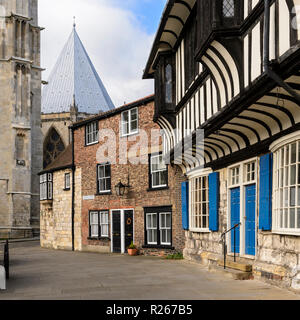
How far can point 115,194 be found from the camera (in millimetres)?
22406

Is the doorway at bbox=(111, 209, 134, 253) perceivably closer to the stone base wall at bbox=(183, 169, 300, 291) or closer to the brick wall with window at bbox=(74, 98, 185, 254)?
the brick wall with window at bbox=(74, 98, 185, 254)

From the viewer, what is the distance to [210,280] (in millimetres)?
11227

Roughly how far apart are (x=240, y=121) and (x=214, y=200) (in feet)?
12.8

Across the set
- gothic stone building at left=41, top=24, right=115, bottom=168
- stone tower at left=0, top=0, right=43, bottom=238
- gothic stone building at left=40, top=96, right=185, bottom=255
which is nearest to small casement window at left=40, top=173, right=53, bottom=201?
gothic stone building at left=40, top=96, right=185, bottom=255

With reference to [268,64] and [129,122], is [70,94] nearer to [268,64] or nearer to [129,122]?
[129,122]

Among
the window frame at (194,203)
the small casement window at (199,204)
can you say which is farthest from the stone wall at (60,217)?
the small casement window at (199,204)

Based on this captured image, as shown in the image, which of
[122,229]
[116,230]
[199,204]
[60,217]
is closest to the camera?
[199,204]

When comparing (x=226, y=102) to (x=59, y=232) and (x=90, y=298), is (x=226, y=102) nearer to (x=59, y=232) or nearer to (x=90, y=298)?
(x=90, y=298)

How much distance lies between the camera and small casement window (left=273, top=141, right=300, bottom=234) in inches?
354

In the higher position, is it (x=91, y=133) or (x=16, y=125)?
(x=16, y=125)

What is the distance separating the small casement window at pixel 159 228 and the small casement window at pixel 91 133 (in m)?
5.54

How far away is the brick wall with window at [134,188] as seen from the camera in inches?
746

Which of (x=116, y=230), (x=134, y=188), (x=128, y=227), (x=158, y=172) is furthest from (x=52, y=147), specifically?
(x=158, y=172)

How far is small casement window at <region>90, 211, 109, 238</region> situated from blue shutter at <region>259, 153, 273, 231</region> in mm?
13377
